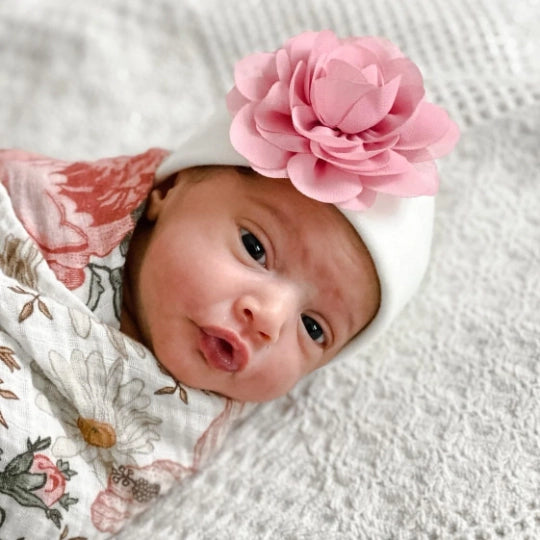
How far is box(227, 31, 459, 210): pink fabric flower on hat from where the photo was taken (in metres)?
0.94

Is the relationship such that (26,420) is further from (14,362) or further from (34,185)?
(34,185)

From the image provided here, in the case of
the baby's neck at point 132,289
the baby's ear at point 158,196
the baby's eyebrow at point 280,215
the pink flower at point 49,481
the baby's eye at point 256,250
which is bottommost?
the pink flower at point 49,481

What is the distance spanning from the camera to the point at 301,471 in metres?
1.06

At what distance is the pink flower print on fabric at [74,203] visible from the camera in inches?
40.9

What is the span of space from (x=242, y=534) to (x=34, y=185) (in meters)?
0.57

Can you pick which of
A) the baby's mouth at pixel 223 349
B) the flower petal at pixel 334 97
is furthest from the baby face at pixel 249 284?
the flower petal at pixel 334 97

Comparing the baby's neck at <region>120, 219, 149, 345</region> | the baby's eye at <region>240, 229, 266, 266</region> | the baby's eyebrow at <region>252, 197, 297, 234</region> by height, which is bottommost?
the baby's neck at <region>120, 219, 149, 345</region>

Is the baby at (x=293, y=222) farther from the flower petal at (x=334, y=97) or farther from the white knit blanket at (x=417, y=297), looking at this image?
the white knit blanket at (x=417, y=297)

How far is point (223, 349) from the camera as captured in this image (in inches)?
39.3

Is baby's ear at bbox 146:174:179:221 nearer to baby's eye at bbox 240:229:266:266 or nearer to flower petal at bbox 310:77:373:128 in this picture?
baby's eye at bbox 240:229:266:266

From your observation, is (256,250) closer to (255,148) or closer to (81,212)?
(255,148)

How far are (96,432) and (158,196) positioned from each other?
0.35 m

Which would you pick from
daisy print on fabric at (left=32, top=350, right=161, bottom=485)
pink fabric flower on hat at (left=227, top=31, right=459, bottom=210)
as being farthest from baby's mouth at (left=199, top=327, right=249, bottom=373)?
pink fabric flower on hat at (left=227, top=31, right=459, bottom=210)

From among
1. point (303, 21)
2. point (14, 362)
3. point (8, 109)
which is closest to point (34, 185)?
point (14, 362)
